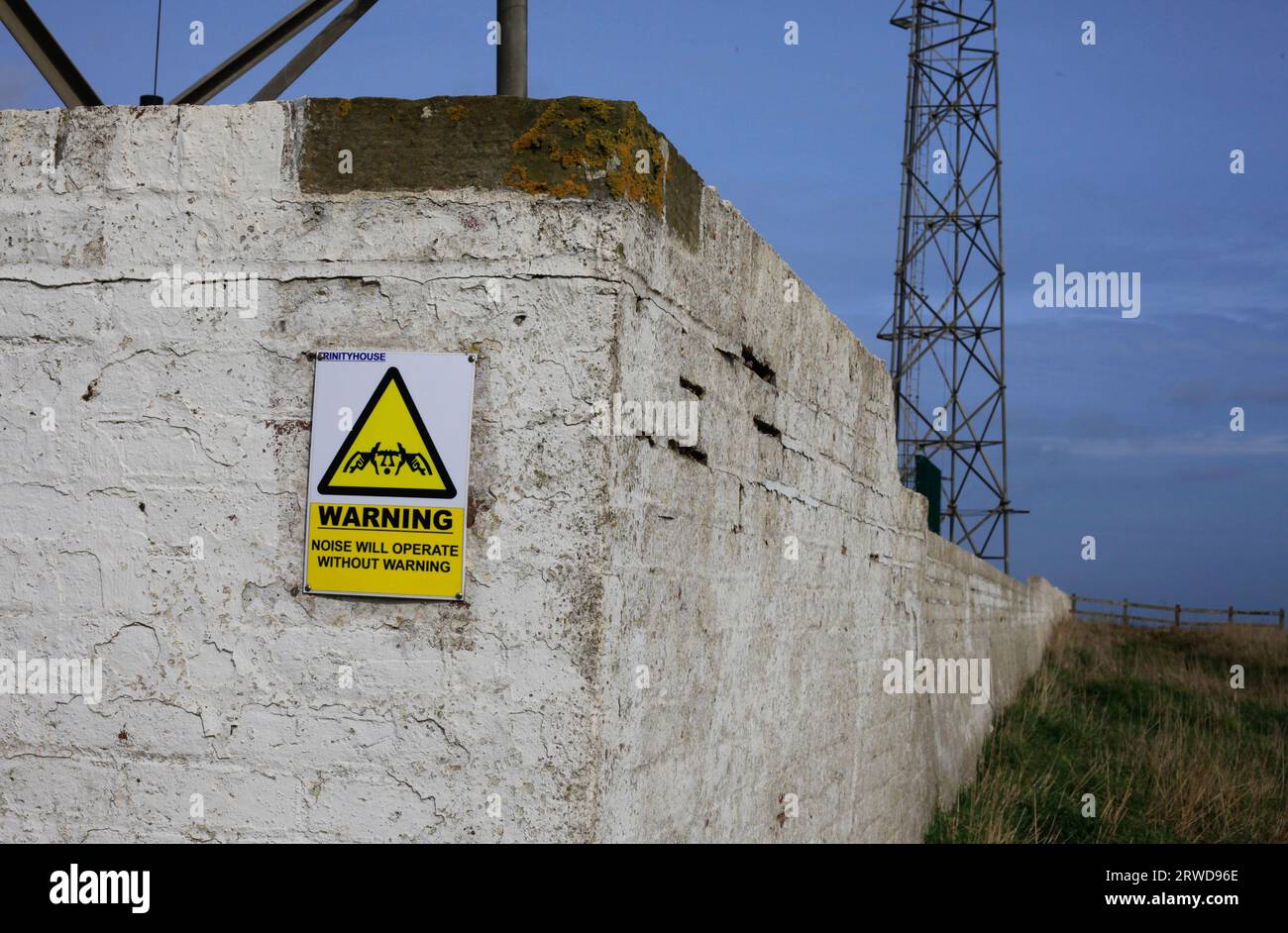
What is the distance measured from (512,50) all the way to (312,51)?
3.41 feet

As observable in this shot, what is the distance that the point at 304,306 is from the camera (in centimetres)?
283

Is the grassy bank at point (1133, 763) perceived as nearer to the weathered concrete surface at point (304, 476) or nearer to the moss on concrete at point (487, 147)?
the weathered concrete surface at point (304, 476)

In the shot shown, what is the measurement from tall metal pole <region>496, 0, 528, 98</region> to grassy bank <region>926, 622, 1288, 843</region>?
500 cm

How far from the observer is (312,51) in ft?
14.1

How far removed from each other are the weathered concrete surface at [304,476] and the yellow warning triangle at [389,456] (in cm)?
9

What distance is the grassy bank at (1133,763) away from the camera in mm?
7594

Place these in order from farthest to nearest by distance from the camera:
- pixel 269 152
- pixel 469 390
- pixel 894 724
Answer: pixel 894 724 < pixel 269 152 < pixel 469 390

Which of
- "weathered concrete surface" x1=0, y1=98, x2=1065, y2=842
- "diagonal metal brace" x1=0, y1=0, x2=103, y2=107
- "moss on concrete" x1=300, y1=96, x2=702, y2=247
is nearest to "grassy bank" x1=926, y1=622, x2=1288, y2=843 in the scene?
"weathered concrete surface" x1=0, y1=98, x2=1065, y2=842

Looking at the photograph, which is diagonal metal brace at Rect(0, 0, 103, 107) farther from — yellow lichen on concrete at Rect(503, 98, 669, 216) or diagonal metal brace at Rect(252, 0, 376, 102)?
yellow lichen on concrete at Rect(503, 98, 669, 216)

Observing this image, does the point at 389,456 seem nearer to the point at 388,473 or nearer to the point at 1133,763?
the point at 388,473
